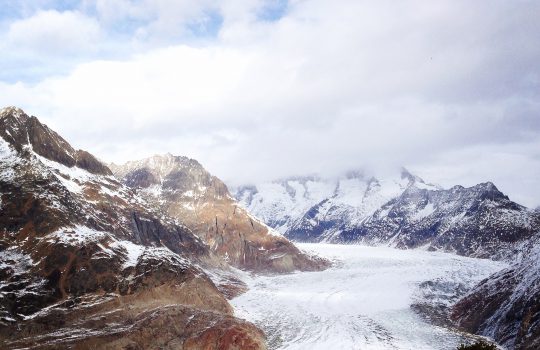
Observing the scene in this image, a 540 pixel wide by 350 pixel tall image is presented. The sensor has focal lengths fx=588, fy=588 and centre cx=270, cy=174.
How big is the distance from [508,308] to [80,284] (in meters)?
99.1

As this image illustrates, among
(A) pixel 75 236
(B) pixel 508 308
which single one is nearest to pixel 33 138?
(A) pixel 75 236

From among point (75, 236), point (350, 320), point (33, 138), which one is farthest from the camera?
point (33, 138)

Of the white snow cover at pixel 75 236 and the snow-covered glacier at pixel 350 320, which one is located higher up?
the white snow cover at pixel 75 236

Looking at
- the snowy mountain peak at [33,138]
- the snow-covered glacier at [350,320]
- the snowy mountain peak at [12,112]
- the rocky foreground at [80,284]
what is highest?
the snowy mountain peak at [12,112]

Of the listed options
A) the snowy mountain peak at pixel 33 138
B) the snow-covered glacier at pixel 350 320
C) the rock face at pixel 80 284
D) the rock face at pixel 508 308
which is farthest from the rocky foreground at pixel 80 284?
the rock face at pixel 508 308

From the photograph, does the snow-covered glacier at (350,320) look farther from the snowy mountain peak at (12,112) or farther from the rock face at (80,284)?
the snowy mountain peak at (12,112)

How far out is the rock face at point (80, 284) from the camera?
117 m

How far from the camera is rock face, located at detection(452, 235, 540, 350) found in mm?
122838

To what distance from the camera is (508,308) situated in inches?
5487

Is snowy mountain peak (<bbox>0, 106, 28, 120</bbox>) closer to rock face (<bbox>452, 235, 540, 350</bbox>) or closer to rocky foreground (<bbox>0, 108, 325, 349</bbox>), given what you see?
rocky foreground (<bbox>0, 108, 325, 349</bbox>)

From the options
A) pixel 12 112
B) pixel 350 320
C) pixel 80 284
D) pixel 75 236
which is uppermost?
pixel 12 112

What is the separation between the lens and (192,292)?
14262 cm

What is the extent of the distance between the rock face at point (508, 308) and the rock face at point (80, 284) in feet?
177

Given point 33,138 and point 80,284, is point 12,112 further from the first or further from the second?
point 80,284
